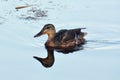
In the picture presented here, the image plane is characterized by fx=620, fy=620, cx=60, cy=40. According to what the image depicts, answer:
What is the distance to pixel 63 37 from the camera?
15406 mm

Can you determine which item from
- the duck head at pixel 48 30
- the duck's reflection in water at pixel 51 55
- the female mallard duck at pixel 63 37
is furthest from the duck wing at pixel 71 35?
the duck head at pixel 48 30

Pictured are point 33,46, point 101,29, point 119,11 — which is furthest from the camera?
point 119,11

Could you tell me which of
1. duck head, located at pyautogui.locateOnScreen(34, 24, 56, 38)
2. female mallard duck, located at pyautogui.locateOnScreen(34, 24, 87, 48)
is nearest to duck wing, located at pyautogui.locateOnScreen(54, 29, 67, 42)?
female mallard duck, located at pyautogui.locateOnScreen(34, 24, 87, 48)

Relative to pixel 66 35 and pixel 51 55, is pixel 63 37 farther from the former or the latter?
pixel 51 55

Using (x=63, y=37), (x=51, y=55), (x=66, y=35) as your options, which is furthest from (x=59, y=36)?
(x=51, y=55)

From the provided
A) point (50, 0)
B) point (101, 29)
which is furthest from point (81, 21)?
point (50, 0)

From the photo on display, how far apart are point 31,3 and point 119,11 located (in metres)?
2.59

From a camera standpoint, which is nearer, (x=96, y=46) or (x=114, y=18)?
(x=96, y=46)

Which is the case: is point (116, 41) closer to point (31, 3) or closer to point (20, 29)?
point (20, 29)

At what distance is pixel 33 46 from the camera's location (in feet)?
48.9

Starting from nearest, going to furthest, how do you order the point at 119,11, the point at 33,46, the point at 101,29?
the point at 33,46 → the point at 101,29 → the point at 119,11

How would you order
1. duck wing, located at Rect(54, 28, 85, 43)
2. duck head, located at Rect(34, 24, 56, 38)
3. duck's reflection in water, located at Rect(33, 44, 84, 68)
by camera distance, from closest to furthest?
duck's reflection in water, located at Rect(33, 44, 84, 68), duck wing, located at Rect(54, 28, 85, 43), duck head, located at Rect(34, 24, 56, 38)

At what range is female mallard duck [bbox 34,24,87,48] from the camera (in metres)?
15.3

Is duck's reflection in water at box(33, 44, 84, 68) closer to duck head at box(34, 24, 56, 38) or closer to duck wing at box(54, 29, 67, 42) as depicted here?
duck wing at box(54, 29, 67, 42)
